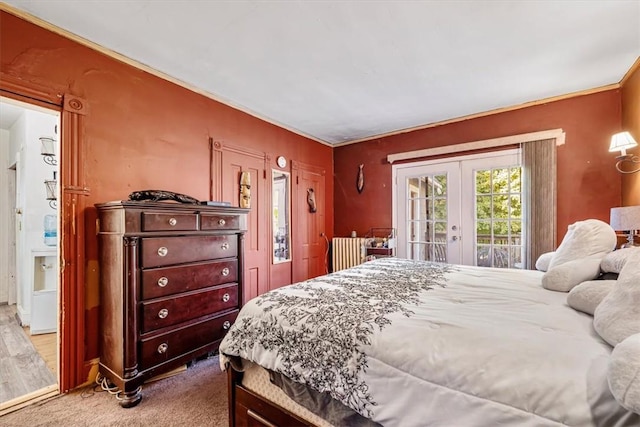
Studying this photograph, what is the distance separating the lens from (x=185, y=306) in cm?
216

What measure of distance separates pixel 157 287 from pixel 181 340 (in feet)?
1.51

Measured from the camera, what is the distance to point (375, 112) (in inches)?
140

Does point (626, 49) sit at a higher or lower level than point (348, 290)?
higher

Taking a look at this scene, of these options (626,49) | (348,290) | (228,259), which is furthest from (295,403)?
(626,49)

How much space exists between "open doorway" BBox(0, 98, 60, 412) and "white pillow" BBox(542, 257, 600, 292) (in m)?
3.69

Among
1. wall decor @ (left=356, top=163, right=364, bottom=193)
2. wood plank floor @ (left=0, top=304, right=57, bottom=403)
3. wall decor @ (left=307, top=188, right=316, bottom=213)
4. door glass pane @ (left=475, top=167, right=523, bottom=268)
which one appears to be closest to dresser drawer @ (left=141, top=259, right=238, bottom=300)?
wood plank floor @ (left=0, top=304, right=57, bottom=403)

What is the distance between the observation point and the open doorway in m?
2.81

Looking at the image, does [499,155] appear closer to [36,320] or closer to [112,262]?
[112,262]

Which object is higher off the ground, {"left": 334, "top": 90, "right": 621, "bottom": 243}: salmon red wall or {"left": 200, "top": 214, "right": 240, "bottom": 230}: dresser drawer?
{"left": 334, "top": 90, "right": 621, "bottom": 243}: salmon red wall

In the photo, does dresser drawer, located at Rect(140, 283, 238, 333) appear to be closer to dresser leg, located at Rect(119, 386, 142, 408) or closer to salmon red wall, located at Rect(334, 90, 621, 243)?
dresser leg, located at Rect(119, 386, 142, 408)

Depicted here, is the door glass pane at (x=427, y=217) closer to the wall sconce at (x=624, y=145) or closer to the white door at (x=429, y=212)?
the white door at (x=429, y=212)

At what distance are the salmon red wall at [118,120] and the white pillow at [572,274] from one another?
2890mm

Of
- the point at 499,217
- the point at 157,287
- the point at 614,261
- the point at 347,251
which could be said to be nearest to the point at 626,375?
the point at 614,261

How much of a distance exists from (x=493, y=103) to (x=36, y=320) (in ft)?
18.2
